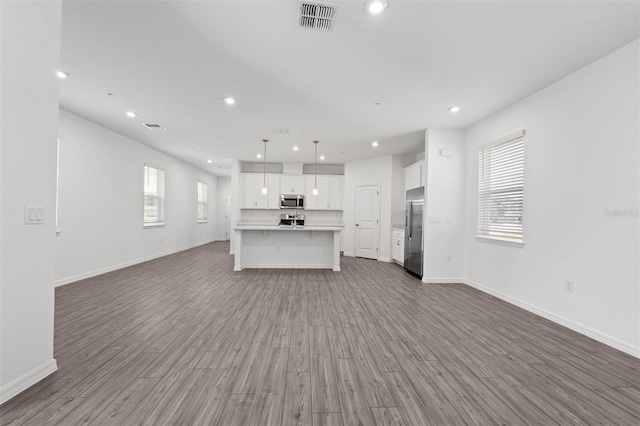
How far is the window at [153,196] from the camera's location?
270 inches

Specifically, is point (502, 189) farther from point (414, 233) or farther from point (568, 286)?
point (414, 233)

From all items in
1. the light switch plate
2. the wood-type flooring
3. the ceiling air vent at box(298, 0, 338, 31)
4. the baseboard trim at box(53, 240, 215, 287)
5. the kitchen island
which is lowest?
the wood-type flooring

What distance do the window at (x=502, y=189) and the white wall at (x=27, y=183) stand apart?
5218 millimetres

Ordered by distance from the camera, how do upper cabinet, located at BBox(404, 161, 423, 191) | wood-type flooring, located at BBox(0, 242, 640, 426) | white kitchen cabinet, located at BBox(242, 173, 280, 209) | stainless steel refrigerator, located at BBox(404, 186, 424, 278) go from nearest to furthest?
1. wood-type flooring, located at BBox(0, 242, 640, 426)
2. stainless steel refrigerator, located at BBox(404, 186, 424, 278)
3. upper cabinet, located at BBox(404, 161, 423, 191)
4. white kitchen cabinet, located at BBox(242, 173, 280, 209)

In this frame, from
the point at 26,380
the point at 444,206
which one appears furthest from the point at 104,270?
the point at 444,206

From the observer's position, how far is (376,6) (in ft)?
6.86

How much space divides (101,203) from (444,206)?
6.78 meters

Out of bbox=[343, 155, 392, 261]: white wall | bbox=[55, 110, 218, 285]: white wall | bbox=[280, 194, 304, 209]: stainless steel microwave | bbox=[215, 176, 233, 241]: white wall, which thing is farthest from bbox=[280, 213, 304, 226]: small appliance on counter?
bbox=[215, 176, 233, 241]: white wall

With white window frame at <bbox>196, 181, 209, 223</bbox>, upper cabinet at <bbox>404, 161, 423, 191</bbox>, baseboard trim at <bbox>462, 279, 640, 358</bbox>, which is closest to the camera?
baseboard trim at <bbox>462, 279, 640, 358</bbox>

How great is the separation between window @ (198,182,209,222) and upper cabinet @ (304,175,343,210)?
4548mm

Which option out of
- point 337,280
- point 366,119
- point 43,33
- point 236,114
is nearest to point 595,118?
point 366,119

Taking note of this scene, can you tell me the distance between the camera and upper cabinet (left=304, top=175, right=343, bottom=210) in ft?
28.3

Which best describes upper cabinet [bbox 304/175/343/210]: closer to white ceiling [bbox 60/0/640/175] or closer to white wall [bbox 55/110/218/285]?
white ceiling [bbox 60/0/640/175]

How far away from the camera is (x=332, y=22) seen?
7.53 ft
